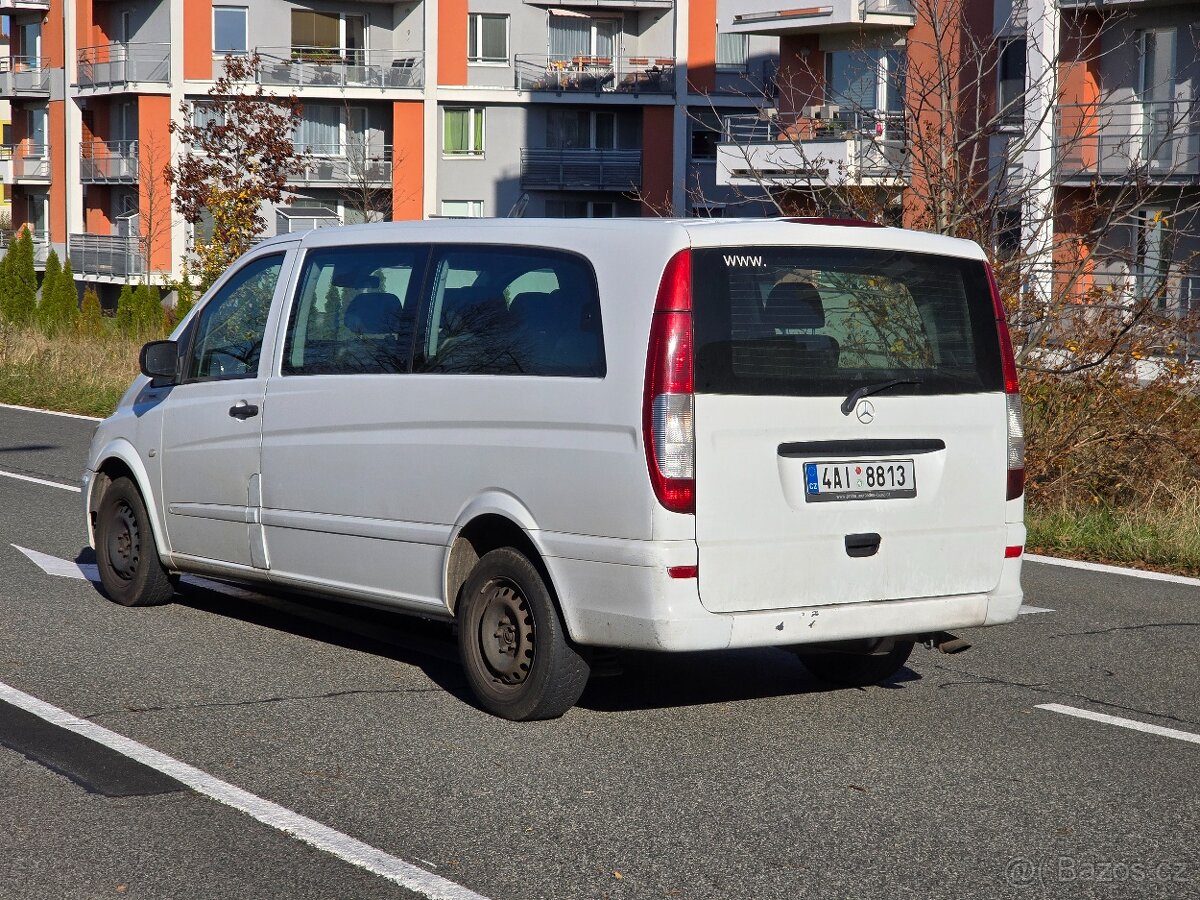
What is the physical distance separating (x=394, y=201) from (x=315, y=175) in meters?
2.98

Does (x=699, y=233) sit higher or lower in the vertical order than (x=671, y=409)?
higher

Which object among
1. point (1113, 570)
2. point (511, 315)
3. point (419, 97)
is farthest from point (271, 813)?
point (419, 97)

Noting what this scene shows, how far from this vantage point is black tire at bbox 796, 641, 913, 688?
7.45 meters

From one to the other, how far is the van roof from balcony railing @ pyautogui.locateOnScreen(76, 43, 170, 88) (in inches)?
2183

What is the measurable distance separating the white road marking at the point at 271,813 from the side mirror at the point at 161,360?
90.3 inches

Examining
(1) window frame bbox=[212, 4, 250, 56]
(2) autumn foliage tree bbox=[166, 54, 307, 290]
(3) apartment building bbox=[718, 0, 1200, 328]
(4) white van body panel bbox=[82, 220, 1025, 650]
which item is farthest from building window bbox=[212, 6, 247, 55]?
(4) white van body panel bbox=[82, 220, 1025, 650]

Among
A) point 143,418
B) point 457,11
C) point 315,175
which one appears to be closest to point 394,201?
point 315,175

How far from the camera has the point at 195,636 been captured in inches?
326

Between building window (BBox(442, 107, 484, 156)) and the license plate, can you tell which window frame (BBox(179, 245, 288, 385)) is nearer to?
the license plate

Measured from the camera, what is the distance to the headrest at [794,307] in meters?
6.32

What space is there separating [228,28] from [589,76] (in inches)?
504

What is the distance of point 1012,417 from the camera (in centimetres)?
686

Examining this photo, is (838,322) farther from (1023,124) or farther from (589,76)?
(589,76)

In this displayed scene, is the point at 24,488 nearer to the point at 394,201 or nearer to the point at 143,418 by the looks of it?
the point at 143,418
